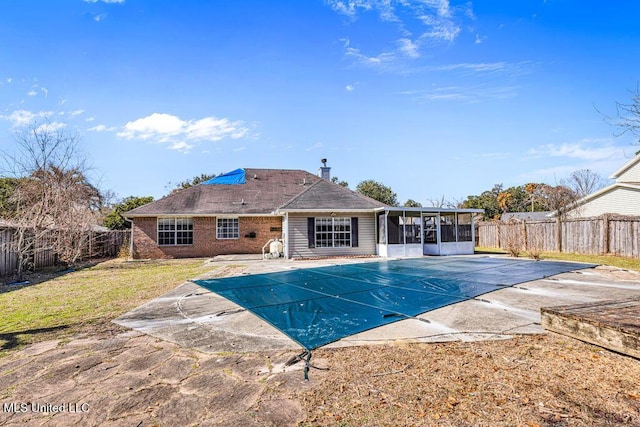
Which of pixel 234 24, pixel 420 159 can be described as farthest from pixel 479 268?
pixel 420 159

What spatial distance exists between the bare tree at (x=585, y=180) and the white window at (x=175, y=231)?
123ft

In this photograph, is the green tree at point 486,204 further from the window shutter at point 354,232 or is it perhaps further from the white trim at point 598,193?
the window shutter at point 354,232

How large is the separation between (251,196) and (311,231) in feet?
18.7

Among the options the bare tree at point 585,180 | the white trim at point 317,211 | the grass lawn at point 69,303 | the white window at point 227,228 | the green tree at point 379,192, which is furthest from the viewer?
the green tree at point 379,192

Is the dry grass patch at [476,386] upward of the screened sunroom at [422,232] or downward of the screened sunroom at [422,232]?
downward

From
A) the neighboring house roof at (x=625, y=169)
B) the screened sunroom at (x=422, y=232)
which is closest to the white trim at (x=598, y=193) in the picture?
the neighboring house roof at (x=625, y=169)

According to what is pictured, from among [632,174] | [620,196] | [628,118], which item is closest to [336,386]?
[628,118]

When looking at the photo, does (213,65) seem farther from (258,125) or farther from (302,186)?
(302,186)

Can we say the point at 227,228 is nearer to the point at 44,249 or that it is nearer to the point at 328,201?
the point at 328,201

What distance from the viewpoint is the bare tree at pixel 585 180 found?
33500 mm

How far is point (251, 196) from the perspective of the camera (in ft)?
63.4

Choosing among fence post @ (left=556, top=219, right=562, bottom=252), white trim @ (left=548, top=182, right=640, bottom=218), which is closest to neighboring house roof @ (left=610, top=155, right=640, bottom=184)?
white trim @ (left=548, top=182, right=640, bottom=218)

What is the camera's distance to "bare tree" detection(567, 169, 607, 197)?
3350 cm

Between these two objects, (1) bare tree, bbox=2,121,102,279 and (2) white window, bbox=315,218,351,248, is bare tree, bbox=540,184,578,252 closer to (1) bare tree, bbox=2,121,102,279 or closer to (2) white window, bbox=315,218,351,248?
(2) white window, bbox=315,218,351,248
